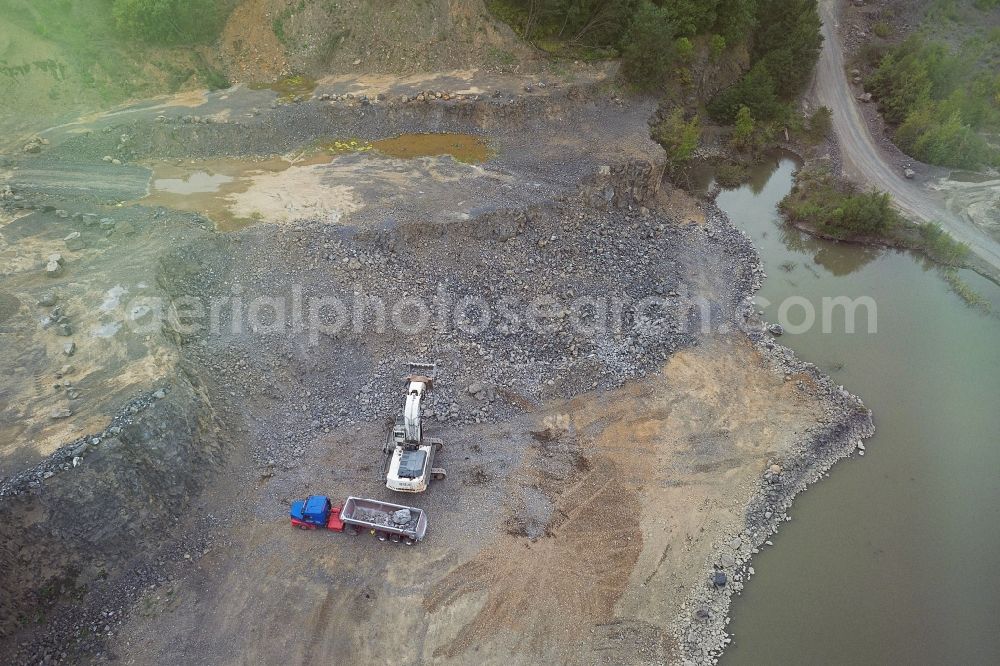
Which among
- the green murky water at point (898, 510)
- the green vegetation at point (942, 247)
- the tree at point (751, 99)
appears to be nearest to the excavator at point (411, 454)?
the green murky water at point (898, 510)

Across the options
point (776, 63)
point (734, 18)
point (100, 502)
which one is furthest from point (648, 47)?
point (100, 502)

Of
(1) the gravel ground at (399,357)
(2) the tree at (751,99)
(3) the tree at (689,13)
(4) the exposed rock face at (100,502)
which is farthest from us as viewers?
(2) the tree at (751,99)

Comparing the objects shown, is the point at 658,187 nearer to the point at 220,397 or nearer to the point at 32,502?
the point at 220,397

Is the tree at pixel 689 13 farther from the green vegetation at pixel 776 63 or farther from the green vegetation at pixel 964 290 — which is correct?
the green vegetation at pixel 964 290

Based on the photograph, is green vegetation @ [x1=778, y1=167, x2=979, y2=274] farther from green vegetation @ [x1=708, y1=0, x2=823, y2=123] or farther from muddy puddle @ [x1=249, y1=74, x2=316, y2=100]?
muddy puddle @ [x1=249, y1=74, x2=316, y2=100]

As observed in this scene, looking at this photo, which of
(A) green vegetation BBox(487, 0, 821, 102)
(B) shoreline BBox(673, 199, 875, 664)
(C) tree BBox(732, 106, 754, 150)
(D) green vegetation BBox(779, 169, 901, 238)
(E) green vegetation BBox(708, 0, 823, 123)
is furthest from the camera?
(E) green vegetation BBox(708, 0, 823, 123)

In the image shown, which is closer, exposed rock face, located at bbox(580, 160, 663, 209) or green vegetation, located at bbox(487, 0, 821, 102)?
exposed rock face, located at bbox(580, 160, 663, 209)

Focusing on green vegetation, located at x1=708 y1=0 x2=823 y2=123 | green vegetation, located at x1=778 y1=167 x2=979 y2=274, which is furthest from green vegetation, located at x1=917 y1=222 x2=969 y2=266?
green vegetation, located at x1=708 y1=0 x2=823 y2=123

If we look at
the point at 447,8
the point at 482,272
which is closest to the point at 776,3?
the point at 447,8
